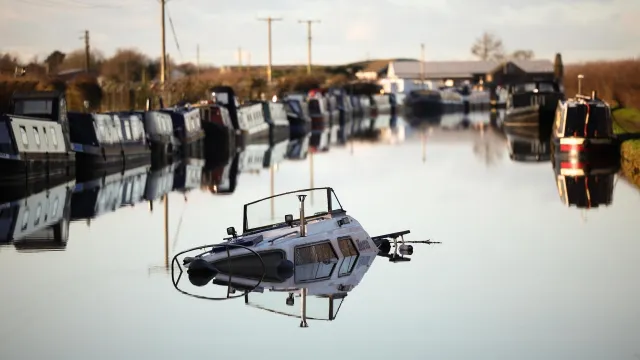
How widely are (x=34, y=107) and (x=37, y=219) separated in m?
10.4

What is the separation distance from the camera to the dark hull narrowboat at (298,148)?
49.8 metres

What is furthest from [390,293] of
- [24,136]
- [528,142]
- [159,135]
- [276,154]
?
[528,142]

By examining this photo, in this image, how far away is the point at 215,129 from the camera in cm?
5375

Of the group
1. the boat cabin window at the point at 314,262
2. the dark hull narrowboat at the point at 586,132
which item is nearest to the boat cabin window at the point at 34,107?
the dark hull narrowboat at the point at 586,132

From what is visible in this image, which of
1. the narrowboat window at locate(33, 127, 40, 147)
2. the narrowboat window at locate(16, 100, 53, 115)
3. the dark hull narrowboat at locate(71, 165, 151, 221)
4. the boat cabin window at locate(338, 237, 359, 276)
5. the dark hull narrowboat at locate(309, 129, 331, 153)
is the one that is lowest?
the dark hull narrowboat at locate(309, 129, 331, 153)

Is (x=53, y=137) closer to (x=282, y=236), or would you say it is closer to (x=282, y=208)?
(x=282, y=208)

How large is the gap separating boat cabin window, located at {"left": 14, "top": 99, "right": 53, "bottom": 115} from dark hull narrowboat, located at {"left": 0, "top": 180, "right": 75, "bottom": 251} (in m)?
3.63

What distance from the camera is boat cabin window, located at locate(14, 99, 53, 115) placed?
120 ft

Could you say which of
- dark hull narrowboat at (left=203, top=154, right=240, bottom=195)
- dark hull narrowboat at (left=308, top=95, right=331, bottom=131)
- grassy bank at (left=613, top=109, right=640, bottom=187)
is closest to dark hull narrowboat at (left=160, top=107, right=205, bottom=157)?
dark hull narrowboat at (left=203, top=154, right=240, bottom=195)

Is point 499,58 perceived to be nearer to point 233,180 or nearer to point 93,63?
point 93,63

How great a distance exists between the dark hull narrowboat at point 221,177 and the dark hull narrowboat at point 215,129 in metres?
4.84

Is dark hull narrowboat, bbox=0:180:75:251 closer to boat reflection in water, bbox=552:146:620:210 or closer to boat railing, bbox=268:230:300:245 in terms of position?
boat railing, bbox=268:230:300:245

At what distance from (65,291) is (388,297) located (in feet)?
14.6

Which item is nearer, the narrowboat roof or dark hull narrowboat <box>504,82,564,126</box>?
the narrowboat roof
